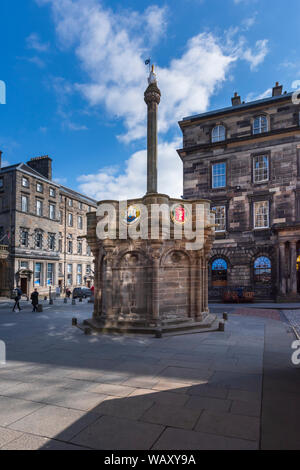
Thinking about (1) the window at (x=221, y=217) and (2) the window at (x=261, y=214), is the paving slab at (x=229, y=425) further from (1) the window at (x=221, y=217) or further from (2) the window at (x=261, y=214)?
(1) the window at (x=221, y=217)

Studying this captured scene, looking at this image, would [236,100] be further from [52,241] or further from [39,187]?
[52,241]

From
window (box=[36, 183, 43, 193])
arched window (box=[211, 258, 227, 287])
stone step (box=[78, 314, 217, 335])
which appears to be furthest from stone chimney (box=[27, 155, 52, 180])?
stone step (box=[78, 314, 217, 335])

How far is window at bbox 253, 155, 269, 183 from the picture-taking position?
25578mm

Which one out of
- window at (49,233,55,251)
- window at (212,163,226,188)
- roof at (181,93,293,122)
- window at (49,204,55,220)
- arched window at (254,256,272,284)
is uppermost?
roof at (181,93,293,122)

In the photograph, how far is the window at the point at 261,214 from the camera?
25297 millimetres

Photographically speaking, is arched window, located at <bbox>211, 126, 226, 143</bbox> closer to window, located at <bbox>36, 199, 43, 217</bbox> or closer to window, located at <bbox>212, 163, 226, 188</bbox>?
window, located at <bbox>212, 163, 226, 188</bbox>

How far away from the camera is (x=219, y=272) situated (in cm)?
2667

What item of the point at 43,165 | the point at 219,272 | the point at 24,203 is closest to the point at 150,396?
the point at 219,272

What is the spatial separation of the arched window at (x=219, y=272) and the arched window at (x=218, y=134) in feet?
39.0

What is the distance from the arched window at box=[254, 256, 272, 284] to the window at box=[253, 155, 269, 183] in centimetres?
723

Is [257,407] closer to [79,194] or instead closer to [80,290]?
[80,290]

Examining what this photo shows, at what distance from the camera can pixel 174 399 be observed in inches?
196

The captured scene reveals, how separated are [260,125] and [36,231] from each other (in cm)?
2944
